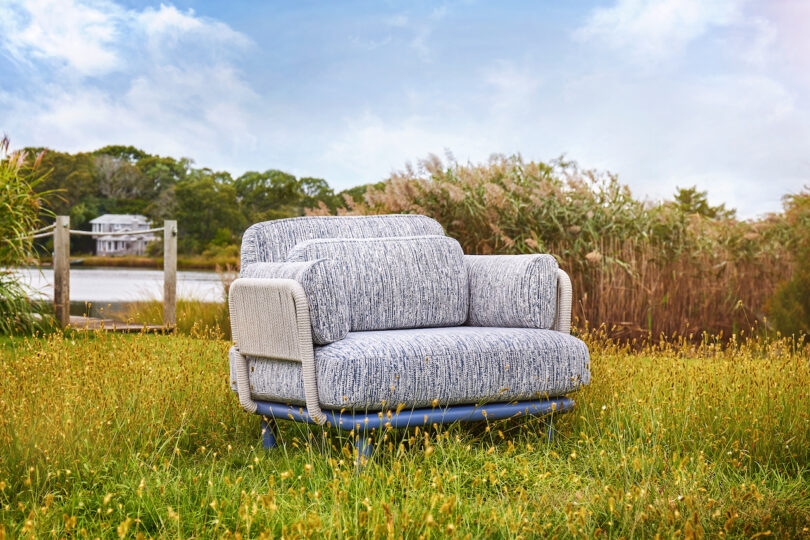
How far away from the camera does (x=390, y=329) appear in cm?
330

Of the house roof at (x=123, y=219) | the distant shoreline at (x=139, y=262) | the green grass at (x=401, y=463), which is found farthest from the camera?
the house roof at (x=123, y=219)

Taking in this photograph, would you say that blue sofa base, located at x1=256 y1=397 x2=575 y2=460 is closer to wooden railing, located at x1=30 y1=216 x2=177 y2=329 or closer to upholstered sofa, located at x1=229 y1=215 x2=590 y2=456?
upholstered sofa, located at x1=229 y1=215 x2=590 y2=456

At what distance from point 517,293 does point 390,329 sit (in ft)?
1.87

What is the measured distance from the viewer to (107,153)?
26.5 m

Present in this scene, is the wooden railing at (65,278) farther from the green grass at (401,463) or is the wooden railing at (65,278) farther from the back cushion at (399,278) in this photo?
the back cushion at (399,278)

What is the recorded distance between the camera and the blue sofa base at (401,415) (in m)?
2.55

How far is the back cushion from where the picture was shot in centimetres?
323

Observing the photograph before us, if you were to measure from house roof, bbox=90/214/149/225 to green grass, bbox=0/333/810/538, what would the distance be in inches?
729

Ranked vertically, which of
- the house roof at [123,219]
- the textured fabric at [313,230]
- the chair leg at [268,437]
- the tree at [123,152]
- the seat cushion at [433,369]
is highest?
the tree at [123,152]

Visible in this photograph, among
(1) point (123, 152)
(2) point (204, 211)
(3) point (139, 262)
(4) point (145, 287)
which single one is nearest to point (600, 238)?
(4) point (145, 287)

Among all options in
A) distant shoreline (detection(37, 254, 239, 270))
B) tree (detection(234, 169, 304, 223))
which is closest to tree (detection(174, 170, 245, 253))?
tree (detection(234, 169, 304, 223))

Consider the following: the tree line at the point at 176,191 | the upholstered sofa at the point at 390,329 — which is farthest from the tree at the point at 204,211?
the upholstered sofa at the point at 390,329

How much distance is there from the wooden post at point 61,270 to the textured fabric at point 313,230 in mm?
5013

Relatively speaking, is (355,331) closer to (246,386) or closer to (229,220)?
(246,386)
